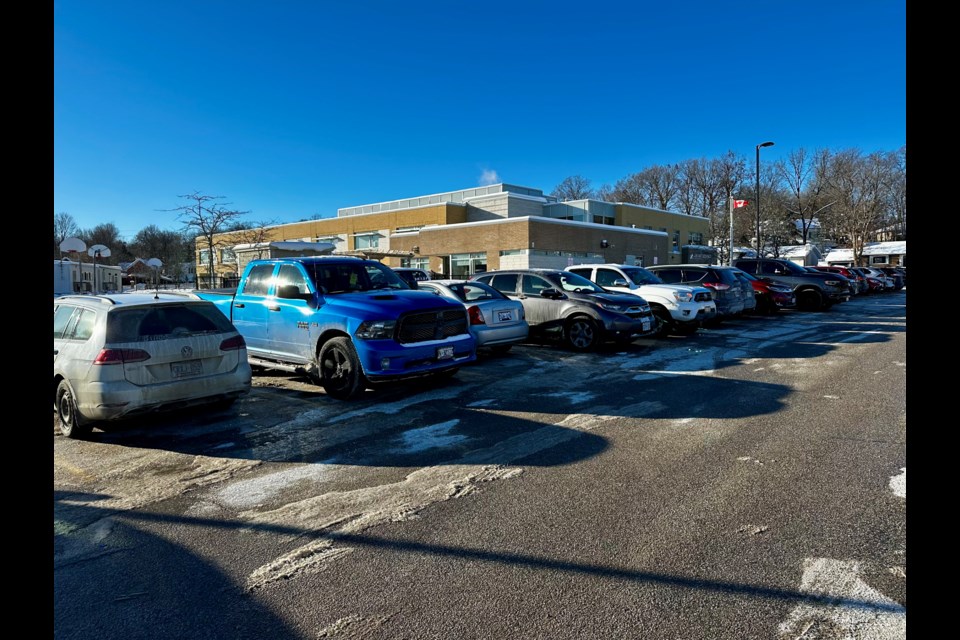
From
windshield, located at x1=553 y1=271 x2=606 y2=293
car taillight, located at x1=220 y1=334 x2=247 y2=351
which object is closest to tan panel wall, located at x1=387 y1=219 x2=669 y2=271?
windshield, located at x1=553 y1=271 x2=606 y2=293

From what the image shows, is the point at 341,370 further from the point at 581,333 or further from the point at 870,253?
the point at 870,253

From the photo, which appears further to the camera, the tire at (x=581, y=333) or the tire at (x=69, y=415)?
the tire at (x=581, y=333)

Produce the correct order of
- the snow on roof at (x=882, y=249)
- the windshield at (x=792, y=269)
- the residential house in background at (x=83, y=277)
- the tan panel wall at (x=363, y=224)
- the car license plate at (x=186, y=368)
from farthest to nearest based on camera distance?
the snow on roof at (x=882, y=249)
the tan panel wall at (x=363, y=224)
the residential house in background at (x=83, y=277)
the windshield at (x=792, y=269)
the car license plate at (x=186, y=368)

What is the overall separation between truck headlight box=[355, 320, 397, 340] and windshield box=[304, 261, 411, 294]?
123 cm

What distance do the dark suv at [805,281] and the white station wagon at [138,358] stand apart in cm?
1885

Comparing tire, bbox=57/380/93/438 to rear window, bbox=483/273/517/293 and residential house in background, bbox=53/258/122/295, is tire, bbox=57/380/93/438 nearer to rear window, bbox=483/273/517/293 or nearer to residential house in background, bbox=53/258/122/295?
rear window, bbox=483/273/517/293

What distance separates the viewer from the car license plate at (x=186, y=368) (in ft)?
19.7

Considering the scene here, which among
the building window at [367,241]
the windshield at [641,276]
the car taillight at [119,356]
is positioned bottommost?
the car taillight at [119,356]

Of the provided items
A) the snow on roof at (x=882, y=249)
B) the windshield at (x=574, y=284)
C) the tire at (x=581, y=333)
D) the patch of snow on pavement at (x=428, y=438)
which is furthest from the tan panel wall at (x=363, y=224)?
the snow on roof at (x=882, y=249)

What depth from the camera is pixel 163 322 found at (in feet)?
20.5

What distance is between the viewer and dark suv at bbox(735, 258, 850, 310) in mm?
20078

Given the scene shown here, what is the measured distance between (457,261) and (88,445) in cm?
3701

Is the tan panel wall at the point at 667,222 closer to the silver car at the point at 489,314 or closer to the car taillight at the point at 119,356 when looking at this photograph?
the silver car at the point at 489,314

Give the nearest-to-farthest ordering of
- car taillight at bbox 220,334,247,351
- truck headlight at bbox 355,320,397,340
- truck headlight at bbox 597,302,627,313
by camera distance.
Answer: car taillight at bbox 220,334,247,351
truck headlight at bbox 355,320,397,340
truck headlight at bbox 597,302,627,313
